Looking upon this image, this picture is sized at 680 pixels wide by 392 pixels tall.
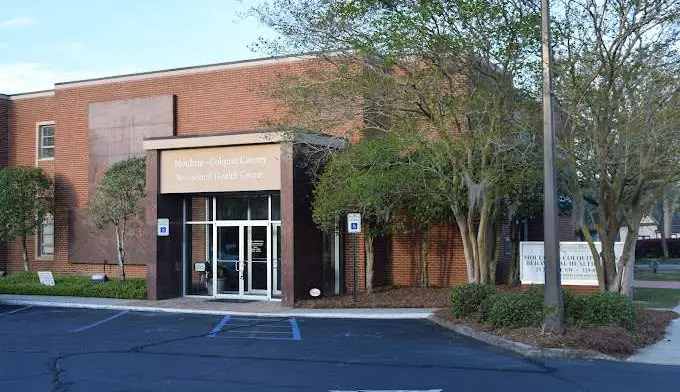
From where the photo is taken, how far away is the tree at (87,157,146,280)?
2305 cm

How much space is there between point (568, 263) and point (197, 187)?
1048 centimetres

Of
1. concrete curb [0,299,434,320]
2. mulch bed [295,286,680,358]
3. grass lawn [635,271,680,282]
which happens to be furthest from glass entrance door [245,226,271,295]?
grass lawn [635,271,680,282]

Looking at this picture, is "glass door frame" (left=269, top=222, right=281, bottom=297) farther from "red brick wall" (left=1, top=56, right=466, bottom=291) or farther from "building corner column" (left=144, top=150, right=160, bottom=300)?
"building corner column" (left=144, top=150, right=160, bottom=300)

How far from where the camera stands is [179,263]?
72.0ft

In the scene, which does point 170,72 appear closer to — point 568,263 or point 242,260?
point 242,260

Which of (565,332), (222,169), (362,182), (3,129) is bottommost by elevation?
(565,332)

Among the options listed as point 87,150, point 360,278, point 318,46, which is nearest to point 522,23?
point 318,46

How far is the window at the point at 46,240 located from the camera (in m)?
28.8

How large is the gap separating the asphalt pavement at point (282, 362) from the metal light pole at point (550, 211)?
119cm

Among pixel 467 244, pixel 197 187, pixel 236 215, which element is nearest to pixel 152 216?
pixel 197 187

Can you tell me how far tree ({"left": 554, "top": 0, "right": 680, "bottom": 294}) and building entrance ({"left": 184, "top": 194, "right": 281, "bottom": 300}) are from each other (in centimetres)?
916

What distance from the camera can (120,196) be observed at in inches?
908

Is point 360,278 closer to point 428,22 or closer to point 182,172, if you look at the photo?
point 182,172

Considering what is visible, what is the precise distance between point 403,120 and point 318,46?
2570mm
